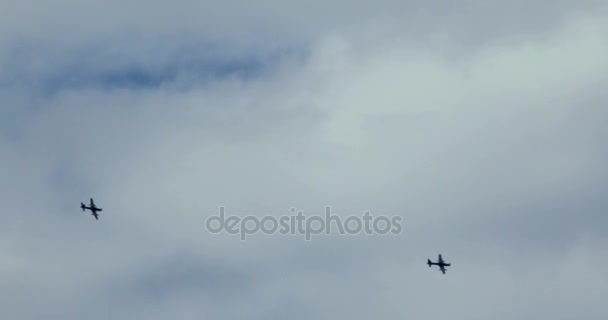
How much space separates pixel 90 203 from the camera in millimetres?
151625

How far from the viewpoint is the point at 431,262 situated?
14900 centimetres

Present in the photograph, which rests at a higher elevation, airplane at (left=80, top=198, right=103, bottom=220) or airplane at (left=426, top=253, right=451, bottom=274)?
airplane at (left=80, top=198, right=103, bottom=220)

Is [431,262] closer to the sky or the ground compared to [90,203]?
closer to the ground

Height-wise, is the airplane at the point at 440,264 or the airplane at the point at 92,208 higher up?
the airplane at the point at 92,208

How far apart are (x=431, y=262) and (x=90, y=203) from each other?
133 meters
